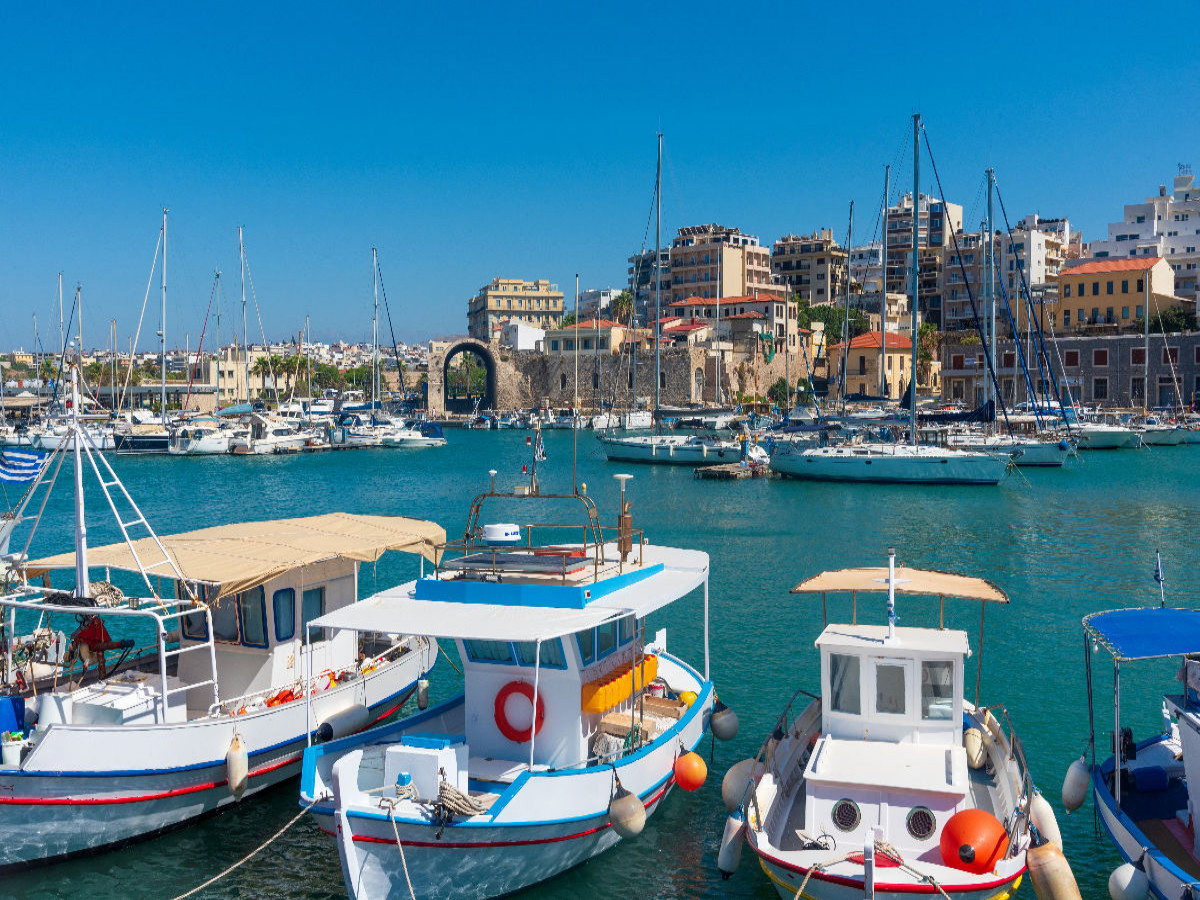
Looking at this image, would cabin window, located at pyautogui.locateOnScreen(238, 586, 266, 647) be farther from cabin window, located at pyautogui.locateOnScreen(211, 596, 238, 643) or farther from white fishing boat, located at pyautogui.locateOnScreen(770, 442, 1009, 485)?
white fishing boat, located at pyautogui.locateOnScreen(770, 442, 1009, 485)

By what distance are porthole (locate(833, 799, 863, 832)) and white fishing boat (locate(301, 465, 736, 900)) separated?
2.00m

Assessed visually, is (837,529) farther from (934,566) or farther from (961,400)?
(961,400)

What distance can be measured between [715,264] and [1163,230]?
4562cm

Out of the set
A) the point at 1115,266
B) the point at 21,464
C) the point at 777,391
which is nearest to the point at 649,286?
the point at 777,391

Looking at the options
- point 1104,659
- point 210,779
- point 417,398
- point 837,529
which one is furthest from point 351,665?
point 417,398

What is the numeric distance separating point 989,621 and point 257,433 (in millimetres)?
64376

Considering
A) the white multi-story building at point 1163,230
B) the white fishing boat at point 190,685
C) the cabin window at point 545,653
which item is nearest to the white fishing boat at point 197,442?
the white fishing boat at point 190,685

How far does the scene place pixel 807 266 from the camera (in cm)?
12769

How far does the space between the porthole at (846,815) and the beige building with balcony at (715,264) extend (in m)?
108

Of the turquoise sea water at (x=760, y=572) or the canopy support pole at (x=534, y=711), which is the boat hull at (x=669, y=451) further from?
the canopy support pole at (x=534, y=711)

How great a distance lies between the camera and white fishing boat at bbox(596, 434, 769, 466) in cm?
6241

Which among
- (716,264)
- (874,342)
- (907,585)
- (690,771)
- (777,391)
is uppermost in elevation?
(716,264)

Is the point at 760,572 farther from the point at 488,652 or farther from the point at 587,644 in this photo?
the point at 488,652

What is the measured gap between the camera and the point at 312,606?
14680 mm
